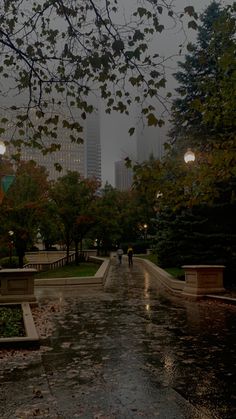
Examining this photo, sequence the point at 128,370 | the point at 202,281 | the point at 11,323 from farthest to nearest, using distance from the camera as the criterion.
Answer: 1. the point at 202,281
2. the point at 11,323
3. the point at 128,370

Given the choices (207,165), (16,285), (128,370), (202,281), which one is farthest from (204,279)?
(128,370)

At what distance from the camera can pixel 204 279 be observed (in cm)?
1883

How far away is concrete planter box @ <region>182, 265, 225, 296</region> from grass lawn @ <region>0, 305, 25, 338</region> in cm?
690

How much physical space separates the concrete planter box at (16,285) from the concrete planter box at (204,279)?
19.7ft

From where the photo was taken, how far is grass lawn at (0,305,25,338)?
1057cm

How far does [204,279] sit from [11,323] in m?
9.12

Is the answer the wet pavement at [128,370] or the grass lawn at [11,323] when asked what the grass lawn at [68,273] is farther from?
the wet pavement at [128,370]

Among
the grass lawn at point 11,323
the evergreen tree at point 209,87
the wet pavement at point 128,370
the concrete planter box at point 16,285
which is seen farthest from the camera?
the concrete planter box at point 16,285

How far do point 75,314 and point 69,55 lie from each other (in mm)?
9046

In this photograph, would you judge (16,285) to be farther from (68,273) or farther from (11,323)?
(68,273)

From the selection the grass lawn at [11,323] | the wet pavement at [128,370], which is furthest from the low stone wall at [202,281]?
the grass lawn at [11,323]

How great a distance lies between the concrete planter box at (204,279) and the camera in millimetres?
18641

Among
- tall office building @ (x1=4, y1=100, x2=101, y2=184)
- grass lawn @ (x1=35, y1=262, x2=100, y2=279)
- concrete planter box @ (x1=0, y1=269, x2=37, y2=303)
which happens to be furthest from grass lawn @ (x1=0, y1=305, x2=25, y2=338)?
grass lawn @ (x1=35, y1=262, x2=100, y2=279)

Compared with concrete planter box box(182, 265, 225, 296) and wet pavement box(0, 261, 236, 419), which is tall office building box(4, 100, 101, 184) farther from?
concrete planter box box(182, 265, 225, 296)
